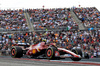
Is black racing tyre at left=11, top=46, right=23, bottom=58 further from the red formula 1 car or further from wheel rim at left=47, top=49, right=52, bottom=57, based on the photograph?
wheel rim at left=47, top=49, right=52, bottom=57

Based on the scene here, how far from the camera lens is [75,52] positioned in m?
15.7

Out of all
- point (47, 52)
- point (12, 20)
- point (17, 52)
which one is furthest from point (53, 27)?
point (47, 52)

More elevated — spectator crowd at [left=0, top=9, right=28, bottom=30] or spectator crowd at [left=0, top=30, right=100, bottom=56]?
spectator crowd at [left=0, top=9, right=28, bottom=30]

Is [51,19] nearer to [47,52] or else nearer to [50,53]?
[47,52]

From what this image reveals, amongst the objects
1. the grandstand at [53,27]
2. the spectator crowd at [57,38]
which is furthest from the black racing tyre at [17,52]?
the spectator crowd at [57,38]

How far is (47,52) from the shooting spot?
15062mm

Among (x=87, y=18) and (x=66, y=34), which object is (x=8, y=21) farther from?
(x=87, y=18)

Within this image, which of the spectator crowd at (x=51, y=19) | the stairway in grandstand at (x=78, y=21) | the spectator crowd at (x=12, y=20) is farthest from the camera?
the stairway in grandstand at (x=78, y=21)

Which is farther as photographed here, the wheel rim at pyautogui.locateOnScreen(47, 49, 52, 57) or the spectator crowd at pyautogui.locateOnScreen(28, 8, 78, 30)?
the spectator crowd at pyautogui.locateOnScreen(28, 8, 78, 30)

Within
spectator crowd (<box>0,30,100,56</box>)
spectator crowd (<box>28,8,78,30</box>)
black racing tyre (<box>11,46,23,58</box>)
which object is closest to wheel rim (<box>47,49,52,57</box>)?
Answer: black racing tyre (<box>11,46,23,58</box>)

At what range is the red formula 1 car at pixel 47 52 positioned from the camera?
14.5 metres

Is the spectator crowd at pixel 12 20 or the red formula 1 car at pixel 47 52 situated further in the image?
the spectator crowd at pixel 12 20

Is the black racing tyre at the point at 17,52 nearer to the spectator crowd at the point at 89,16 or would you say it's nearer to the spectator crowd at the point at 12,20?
the spectator crowd at the point at 12,20

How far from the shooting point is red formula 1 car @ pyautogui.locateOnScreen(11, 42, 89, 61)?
47.7 feet
